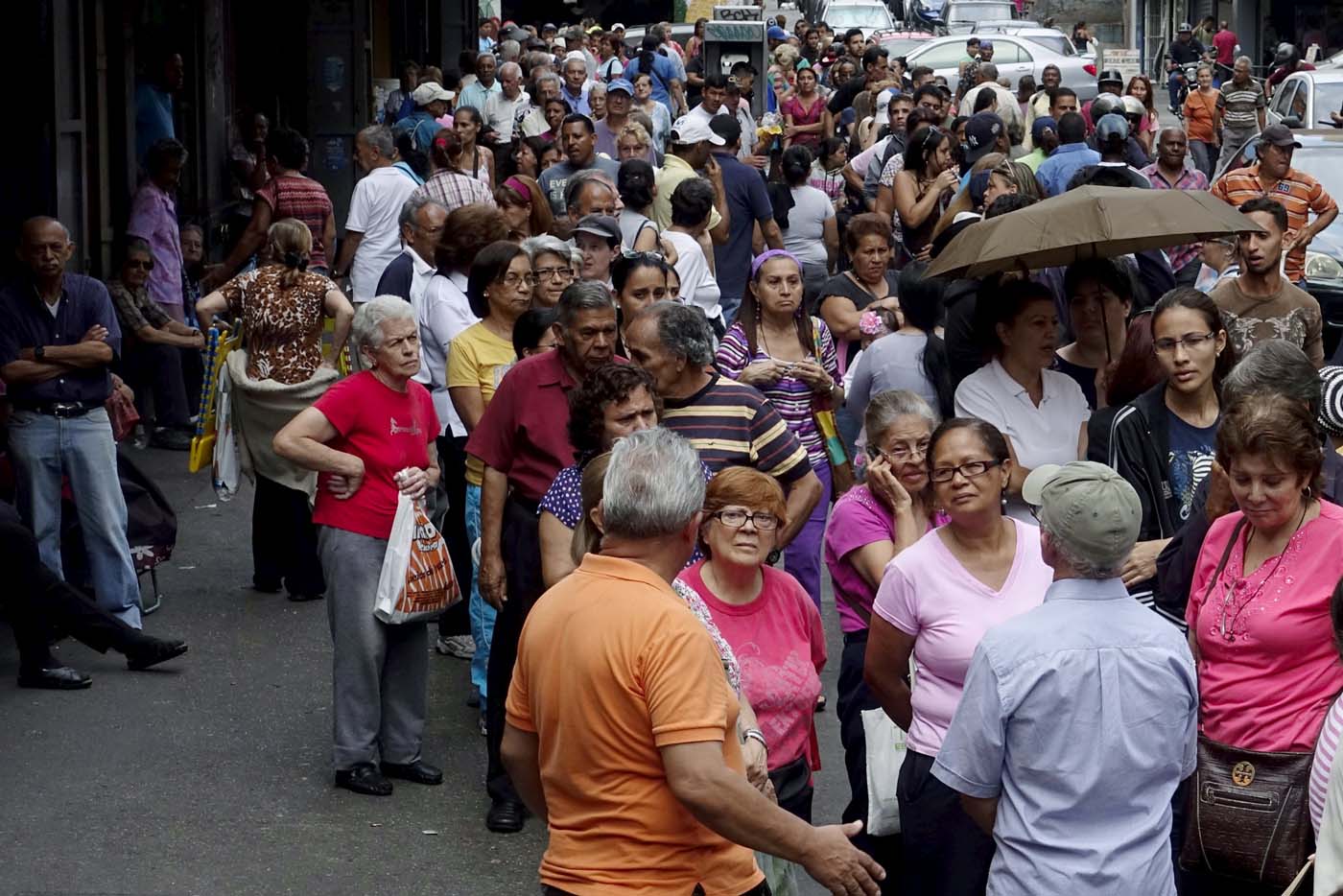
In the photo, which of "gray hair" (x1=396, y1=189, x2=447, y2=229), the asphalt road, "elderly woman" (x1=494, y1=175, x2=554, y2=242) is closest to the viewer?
the asphalt road

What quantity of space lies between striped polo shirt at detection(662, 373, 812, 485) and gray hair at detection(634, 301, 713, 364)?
0.47 ft

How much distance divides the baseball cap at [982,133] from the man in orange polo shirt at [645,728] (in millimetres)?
9563

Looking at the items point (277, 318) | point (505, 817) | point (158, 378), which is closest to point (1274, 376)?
point (505, 817)

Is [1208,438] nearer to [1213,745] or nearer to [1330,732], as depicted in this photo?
[1213,745]

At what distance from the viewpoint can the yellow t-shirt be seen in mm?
7469

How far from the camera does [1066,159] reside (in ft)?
42.6

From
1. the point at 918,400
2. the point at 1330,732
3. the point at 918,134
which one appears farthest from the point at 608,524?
the point at 918,134

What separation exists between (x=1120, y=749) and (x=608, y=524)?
1.13m

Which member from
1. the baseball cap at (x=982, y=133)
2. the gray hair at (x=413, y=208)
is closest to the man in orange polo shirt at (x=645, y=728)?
the gray hair at (x=413, y=208)

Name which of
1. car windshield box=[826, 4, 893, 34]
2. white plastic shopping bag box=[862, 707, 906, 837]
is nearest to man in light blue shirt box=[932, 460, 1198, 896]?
white plastic shopping bag box=[862, 707, 906, 837]

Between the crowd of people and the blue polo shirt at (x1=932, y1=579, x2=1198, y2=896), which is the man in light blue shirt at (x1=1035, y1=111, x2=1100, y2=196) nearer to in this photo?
the crowd of people

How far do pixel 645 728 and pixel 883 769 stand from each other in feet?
5.07

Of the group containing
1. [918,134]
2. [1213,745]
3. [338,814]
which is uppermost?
[918,134]

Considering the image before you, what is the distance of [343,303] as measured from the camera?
367 inches
